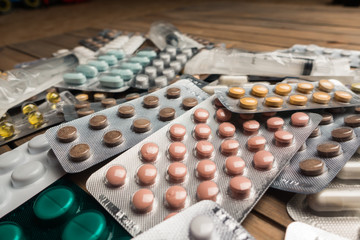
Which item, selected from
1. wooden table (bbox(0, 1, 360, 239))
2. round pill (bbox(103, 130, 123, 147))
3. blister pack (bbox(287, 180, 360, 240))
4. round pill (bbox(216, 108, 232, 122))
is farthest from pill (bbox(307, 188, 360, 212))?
wooden table (bbox(0, 1, 360, 239))

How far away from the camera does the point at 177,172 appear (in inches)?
16.6

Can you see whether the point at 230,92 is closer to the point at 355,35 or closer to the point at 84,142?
the point at 84,142

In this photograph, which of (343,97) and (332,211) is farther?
(343,97)

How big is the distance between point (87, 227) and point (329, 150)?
1.26 feet

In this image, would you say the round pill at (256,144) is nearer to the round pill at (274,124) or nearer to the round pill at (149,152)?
the round pill at (274,124)

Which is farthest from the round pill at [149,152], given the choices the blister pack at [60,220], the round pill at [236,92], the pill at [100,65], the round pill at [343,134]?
the pill at [100,65]

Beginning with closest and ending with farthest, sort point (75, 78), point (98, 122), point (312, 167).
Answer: point (312, 167), point (98, 122), point (75, 78)

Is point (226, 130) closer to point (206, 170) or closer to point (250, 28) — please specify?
point (206, 170)

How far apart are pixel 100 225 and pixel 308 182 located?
11.9 inches

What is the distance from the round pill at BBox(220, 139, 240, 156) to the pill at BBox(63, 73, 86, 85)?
0.47 m

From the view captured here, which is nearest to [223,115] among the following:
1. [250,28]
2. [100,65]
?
[100,65]

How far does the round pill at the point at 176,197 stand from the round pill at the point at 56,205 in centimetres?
14

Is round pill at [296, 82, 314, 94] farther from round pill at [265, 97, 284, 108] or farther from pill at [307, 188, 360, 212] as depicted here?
pill at [307, 188, 360, 212]

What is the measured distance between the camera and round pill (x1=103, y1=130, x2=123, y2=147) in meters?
0.48
